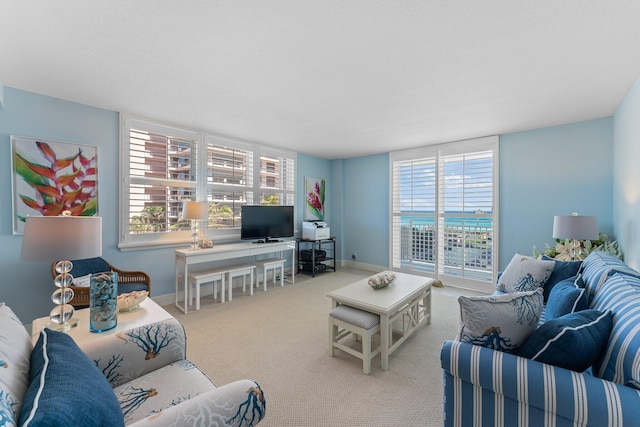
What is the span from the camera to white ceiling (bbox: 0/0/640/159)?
1543 millimetres

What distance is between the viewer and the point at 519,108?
2912 mm

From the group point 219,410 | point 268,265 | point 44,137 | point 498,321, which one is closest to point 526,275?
point 498,321

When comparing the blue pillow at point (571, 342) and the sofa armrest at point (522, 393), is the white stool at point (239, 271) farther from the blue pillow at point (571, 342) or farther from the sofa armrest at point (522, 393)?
the blue pillow at point (571, 342)

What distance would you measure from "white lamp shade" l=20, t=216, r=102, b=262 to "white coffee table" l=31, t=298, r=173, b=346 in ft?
1.35

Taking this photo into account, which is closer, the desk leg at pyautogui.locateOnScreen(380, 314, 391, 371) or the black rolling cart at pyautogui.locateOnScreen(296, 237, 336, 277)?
the desk leg at pyautogui.locateOnScreen(380, 314, 391, 371)

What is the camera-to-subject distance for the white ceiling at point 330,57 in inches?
60.7

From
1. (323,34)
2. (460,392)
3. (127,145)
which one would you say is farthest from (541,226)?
(127,145)

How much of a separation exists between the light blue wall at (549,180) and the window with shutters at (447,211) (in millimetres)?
182

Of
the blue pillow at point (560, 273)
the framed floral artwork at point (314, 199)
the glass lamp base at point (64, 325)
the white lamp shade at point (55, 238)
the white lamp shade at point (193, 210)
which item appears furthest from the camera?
the framed floral artwork at point (314, 199)

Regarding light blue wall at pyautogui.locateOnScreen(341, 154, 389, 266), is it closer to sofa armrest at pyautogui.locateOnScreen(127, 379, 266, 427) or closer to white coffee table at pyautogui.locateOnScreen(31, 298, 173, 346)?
white coffee table at pyautogui.locateOnScreen(31, 298, 173, 346)

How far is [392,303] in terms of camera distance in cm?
221

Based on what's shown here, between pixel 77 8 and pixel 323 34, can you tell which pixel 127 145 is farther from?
pixel 323 34

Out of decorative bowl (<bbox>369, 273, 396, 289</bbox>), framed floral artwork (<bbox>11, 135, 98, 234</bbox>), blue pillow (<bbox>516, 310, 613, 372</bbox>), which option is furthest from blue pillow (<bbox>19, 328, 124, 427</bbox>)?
framed floral artwork (<bbox>11, 135, 98, 234</bbox>)

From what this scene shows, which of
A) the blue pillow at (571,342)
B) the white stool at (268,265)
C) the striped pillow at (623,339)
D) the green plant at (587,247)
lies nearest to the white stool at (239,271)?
the white stool at (268,265)
